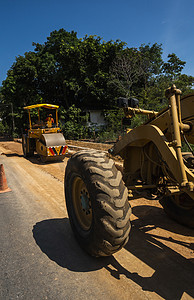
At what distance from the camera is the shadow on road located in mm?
2354

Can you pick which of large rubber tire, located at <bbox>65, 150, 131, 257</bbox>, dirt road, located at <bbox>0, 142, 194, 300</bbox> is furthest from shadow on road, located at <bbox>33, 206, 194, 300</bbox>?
large rubber tire, located at <bbox>65, 150, 131, 257</bbox>

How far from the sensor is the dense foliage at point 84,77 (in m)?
19.0

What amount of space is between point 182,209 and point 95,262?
1838 mm

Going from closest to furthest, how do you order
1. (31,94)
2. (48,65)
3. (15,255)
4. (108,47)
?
(15,255)
(108,47)
(48,65)
(31,94)

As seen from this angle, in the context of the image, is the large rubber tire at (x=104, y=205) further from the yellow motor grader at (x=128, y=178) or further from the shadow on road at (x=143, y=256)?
the shadow on road at (x=143, y=256)

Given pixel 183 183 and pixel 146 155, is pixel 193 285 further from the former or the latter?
pixel 146 155

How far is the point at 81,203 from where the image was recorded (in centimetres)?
310

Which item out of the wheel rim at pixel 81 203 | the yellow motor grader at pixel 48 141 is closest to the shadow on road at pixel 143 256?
the wheel rim at pixel 81 203

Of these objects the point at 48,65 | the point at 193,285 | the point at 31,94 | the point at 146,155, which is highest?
the point at 48,65

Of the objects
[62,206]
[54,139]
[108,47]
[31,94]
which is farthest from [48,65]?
[62,206]

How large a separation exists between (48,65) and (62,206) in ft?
70.3

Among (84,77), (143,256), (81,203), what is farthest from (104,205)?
(84,77)

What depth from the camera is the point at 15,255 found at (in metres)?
2.94

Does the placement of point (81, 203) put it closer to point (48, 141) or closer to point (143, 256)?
point (143, 256)
